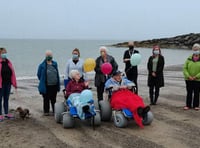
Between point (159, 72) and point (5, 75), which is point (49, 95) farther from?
point (159, 72)

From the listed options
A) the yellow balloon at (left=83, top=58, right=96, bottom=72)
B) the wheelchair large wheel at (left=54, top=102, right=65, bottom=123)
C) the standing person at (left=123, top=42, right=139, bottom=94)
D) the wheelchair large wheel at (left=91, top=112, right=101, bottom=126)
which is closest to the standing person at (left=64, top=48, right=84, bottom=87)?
the yellow balloon at (left=83, top=58, right=96, bottom=72)

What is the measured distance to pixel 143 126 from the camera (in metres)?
7.13

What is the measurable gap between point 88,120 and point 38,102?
3.06m

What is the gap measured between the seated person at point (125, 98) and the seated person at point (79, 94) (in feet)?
2.14

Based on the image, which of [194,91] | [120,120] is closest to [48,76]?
[120,120]

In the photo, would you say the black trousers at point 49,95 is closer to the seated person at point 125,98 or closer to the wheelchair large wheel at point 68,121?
the wheelchair large wheel at point 68,121

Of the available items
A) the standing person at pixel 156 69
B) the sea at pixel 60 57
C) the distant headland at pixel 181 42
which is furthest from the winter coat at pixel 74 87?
the distant headland at pixel 181 42

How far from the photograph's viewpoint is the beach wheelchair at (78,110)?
6.74m

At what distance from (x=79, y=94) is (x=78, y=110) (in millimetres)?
522

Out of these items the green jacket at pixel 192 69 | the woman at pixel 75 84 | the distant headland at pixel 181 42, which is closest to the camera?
the woman at pixel 75 84

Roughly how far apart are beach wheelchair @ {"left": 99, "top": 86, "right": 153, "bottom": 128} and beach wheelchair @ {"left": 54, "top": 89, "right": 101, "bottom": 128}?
0.24 metres

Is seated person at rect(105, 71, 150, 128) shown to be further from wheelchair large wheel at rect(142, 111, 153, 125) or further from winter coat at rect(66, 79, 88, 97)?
winter coat at rect(66, 79, 88, 97)

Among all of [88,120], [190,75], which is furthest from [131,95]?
[190,75]

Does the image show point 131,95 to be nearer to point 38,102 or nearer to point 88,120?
point 88,120
